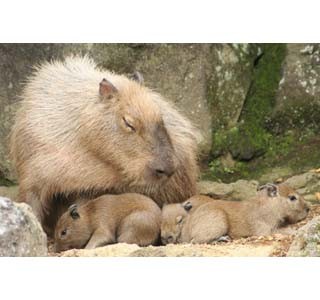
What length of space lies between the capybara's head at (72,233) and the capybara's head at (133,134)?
54 cm

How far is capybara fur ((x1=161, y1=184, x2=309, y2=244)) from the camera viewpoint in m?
9.44

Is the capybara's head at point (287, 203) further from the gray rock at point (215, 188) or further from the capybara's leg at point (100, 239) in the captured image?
the gray rock at point (215, 188)

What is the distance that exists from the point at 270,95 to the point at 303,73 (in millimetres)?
439

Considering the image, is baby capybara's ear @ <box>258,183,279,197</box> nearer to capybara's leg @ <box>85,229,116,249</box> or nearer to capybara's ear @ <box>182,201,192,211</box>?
capybara's ear @ <box>182,201,192,211</box>

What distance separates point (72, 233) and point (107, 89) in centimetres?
130

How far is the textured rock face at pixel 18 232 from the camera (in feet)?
25.4

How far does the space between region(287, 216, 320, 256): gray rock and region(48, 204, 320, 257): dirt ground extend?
28 centimetres

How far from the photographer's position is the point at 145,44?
1221 cm

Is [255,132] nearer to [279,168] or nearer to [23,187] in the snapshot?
[279,168]

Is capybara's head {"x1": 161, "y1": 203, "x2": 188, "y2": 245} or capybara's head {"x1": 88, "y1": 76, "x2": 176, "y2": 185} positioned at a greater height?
A: capybara's head {"x1": 88, "y1": 76, "x2": 176, "y2": 185}

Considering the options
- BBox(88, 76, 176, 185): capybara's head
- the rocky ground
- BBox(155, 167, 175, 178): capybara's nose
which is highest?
BBox(88, 76, 176, 185): capybara's head

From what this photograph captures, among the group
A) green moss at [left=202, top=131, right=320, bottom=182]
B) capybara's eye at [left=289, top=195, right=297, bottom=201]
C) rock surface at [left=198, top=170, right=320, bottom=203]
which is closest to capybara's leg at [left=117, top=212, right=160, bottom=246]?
capybara's eye at [left=289, top=195, right=297, bottom=201]

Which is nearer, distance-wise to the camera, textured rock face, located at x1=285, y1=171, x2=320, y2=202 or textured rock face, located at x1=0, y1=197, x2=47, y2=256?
textured rock face, located at x1=0, y1=197, x2=47, y2=256

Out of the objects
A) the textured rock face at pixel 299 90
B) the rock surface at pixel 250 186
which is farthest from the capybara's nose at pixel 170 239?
the textured rock face at pixel 299 90
